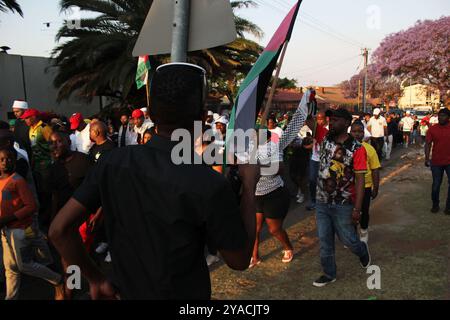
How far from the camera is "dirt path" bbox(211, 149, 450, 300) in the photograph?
396 centimetres

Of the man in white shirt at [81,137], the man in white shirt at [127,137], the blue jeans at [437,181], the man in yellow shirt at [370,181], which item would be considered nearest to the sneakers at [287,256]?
the man in yellow shirt at [370,181]

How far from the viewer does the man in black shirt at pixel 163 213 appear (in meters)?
1.34

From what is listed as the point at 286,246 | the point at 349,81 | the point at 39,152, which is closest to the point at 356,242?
the point at 286,246

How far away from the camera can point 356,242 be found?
407 centimetres

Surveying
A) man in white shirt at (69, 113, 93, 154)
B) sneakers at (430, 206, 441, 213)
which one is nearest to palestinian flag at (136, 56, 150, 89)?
man in white shirt at (69, 113, 93, 154)

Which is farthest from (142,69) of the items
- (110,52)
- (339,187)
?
(110,52)

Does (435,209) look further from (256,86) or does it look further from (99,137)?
(256,86)

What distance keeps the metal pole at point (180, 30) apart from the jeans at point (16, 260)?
217cm

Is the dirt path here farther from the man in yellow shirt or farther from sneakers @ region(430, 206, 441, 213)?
the man in yellow shirt

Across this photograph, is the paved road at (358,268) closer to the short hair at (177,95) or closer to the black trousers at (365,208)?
the black trousers at (365,208)

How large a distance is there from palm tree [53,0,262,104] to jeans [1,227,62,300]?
10821 millimetres

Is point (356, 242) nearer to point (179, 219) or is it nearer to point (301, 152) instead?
point (179, 219)

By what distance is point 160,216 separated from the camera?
4.45 ft

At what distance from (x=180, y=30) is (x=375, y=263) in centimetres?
358
